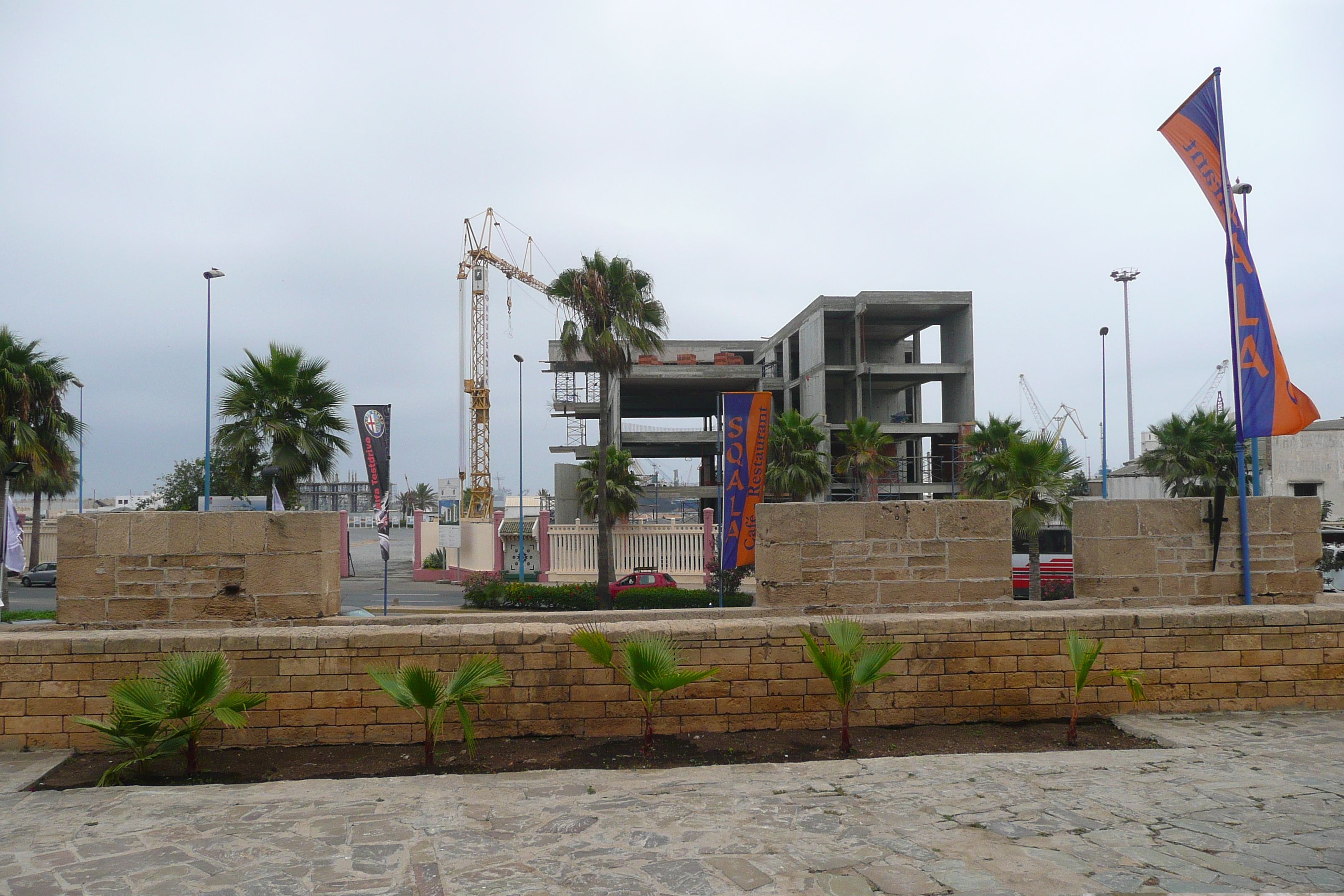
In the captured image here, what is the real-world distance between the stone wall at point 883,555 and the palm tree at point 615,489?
18.0m

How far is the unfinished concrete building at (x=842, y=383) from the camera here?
36.2 metres

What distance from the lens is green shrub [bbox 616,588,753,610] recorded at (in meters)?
22.8

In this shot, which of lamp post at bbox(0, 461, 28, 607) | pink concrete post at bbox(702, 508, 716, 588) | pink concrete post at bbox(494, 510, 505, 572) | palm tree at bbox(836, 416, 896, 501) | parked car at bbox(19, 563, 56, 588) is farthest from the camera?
parked car at bbox(19, 563, 56, 588)

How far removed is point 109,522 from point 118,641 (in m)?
1.24

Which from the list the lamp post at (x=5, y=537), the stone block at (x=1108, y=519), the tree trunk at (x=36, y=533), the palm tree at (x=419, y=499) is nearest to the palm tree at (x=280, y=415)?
the lamp post at (x=5, y=537)

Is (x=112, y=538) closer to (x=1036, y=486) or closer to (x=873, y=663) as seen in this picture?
(x=873, y=663)

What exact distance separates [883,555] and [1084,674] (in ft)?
6.57

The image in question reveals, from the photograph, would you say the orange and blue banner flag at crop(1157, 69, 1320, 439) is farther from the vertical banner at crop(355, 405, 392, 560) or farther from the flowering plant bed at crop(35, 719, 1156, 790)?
the vertical banner at crop(355, 405, 392, 560)

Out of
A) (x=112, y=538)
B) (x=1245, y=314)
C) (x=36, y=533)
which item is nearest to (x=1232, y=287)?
(x=1245, y=314)

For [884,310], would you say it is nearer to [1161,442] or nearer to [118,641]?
[1161,442]

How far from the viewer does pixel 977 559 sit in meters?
7.93

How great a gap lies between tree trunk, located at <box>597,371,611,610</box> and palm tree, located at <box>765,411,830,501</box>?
6110mm

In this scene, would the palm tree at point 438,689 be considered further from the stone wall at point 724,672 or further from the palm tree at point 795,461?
the palm tree at point 795,461

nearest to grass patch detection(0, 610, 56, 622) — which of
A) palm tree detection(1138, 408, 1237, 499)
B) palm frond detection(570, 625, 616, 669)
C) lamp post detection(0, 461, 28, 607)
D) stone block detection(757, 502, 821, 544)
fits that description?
lamp post detection(0, 461, 28, 607)
